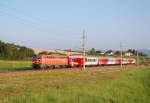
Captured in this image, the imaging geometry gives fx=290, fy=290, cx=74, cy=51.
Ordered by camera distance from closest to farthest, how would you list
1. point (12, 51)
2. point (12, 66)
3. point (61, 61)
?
point (61, 61)
point (12, 66)
point (12, 51)

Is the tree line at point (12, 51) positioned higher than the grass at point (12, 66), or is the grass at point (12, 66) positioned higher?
the tree line at point (12, 51)

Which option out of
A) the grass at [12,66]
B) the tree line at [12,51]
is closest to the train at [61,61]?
the grass at [12,66]

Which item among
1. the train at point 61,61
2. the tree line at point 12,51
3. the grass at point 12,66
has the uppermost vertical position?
the tree line at point 12,51

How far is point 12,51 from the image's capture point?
349ft

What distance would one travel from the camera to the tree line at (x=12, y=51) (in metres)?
104

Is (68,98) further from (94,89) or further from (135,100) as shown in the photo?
(135,100)

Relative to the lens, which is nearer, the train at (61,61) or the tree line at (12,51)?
the train at (61,61)

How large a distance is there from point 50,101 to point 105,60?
70.7 m

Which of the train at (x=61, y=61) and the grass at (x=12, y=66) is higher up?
the train at (x=61, y=61)

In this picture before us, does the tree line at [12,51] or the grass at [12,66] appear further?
the tree line at [12,51]

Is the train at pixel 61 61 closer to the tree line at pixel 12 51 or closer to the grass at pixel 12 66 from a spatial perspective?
the grass at pixel 12 66

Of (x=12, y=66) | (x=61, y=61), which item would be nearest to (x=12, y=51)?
(x=12, y=66)

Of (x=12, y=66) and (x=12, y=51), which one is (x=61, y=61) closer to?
(x=12, y=66)

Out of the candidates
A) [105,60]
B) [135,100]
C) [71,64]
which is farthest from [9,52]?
[135,100]
